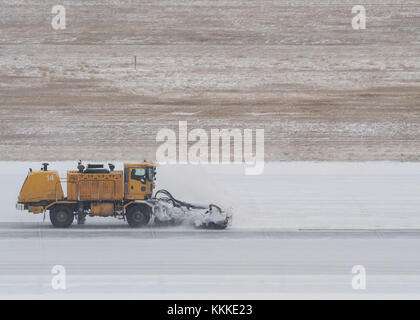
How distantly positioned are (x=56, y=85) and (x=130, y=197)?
59.4 feet

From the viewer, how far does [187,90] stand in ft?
100

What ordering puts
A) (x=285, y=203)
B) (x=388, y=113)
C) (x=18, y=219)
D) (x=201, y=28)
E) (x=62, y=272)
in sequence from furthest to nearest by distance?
1. (x=201, y=28)
2. (x=388, y=113)
3. (x=285, y=203)
4. (x=18, y=219)
5. (x=62, y=272)

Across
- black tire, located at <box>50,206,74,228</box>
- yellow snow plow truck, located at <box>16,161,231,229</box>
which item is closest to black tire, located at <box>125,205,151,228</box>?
yellow snow plow truck, located at <box>16,161,231,229</box>

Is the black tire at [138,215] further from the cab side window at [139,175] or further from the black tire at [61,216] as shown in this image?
the black tire at [61,216]

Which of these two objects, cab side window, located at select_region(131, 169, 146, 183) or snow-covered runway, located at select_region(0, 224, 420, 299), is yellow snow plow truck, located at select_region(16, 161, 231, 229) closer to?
cab side window, located at select_region(131, 169, 146, 183)

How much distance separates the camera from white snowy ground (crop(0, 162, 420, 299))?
35.1 feet

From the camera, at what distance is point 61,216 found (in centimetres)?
1434

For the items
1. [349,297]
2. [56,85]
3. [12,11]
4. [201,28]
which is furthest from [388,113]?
[12,11]

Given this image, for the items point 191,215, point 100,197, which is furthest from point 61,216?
point 191,215

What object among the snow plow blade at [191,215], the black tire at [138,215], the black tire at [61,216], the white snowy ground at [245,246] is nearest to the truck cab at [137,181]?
the black tire at [138,215]

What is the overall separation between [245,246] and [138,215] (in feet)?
8.70

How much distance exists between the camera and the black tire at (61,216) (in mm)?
14344

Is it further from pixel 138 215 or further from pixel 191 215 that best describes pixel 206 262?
pixel 138 215

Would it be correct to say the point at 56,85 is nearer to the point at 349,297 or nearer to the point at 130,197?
the point at 130,197
